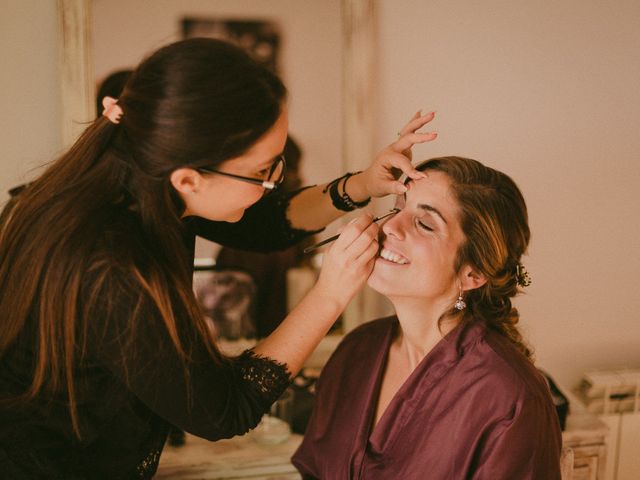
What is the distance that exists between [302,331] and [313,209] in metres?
0.53

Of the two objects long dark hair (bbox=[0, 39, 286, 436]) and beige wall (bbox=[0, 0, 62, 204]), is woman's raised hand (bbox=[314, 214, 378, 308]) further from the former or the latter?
beige wall (bbox=[0, 0, 62, 204])

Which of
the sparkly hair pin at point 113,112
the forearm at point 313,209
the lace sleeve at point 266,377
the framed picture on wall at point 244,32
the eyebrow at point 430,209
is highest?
the framed picture on wall at point 244,32

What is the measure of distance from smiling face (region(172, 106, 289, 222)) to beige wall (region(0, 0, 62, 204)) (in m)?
0.89

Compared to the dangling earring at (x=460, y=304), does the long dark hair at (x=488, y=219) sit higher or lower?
higher

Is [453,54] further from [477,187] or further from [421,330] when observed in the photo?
[421,330]

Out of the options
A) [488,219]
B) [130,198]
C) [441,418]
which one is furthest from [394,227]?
[130,198]

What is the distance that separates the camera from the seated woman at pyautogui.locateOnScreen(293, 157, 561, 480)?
1242 mm

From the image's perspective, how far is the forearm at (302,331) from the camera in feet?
3.72

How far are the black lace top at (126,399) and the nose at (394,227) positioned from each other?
405 mm

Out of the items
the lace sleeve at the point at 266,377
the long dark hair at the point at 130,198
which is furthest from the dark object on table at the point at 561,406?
the long dark hair at the point at 130,198

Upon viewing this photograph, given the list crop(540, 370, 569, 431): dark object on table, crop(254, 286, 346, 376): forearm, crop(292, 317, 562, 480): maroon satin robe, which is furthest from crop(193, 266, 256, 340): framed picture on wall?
crop(540, 370, 569, 431): dark object on table

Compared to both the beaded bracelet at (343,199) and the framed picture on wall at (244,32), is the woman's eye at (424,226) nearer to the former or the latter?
the beaded bracelet at (343,199)

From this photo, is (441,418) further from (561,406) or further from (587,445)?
(587,445)

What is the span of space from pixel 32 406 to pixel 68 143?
2.94ft
